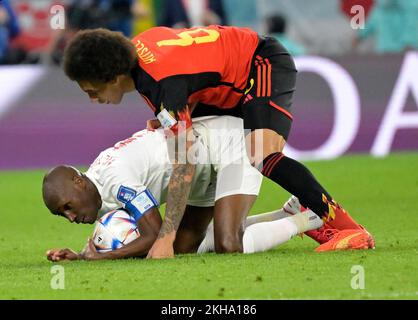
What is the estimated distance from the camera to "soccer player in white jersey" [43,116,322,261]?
28.5ft

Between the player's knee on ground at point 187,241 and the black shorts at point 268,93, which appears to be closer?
the black shorts at point 268,93

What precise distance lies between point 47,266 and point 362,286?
2.56 m

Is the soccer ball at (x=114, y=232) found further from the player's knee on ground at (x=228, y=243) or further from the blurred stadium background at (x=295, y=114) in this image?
the player's knee on ground at (x=228, y=243)

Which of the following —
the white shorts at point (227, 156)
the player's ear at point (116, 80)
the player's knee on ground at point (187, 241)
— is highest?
the player's ear at point (116, 80)

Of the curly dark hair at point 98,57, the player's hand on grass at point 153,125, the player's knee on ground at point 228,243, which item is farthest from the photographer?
the player's hand on grass at point 153,125

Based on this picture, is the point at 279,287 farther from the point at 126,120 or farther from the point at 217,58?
the point at 126,120

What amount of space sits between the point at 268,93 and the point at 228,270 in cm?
171

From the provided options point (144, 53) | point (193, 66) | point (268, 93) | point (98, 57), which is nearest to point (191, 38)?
point (193, 66)

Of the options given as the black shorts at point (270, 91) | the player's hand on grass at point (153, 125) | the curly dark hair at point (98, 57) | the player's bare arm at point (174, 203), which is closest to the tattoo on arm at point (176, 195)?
the player's bare arm at point (174, 203)

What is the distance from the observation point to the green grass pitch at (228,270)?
23.4 feet

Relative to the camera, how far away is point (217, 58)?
29.4ft

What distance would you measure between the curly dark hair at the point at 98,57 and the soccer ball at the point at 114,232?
105 cm

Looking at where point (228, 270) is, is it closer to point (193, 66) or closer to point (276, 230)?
point (276, 230)

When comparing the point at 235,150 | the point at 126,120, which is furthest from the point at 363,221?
the point at 126,120
